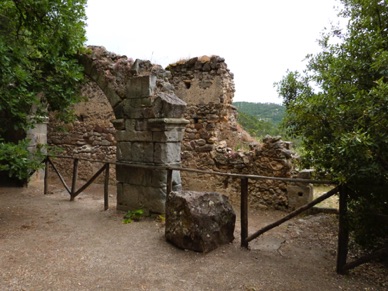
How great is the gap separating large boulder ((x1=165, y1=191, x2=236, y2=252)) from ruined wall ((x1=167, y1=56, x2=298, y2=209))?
2.88m

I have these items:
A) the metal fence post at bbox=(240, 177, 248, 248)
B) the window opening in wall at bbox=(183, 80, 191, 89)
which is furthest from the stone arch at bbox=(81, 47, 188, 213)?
the window opening in wall at bbox=(183, 80, 191, 89)

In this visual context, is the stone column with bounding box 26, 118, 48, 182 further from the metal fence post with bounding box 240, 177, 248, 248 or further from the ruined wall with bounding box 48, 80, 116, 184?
the metal fence post with bounding box 240, 177, 248, 248

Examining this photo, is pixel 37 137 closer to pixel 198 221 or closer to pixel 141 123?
pixel 141 123

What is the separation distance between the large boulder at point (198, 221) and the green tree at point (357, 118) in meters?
1.32

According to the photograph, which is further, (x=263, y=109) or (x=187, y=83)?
(x=263, y=109)

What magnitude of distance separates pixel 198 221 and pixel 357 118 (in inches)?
80.9

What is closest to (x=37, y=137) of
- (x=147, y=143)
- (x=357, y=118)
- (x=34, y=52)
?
(x=34, y=52)

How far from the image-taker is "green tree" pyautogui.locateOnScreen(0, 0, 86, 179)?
446cm

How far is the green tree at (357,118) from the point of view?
7.58 ft

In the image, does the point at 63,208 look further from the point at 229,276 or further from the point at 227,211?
the point at 229,276

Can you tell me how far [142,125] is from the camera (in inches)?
204

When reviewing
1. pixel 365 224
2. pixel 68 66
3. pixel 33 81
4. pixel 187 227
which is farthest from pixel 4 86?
pixel 365 224

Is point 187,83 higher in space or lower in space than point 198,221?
higher

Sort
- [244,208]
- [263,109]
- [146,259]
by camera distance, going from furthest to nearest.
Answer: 1. [263,109]
2. [244,208]
3. [146,259]
